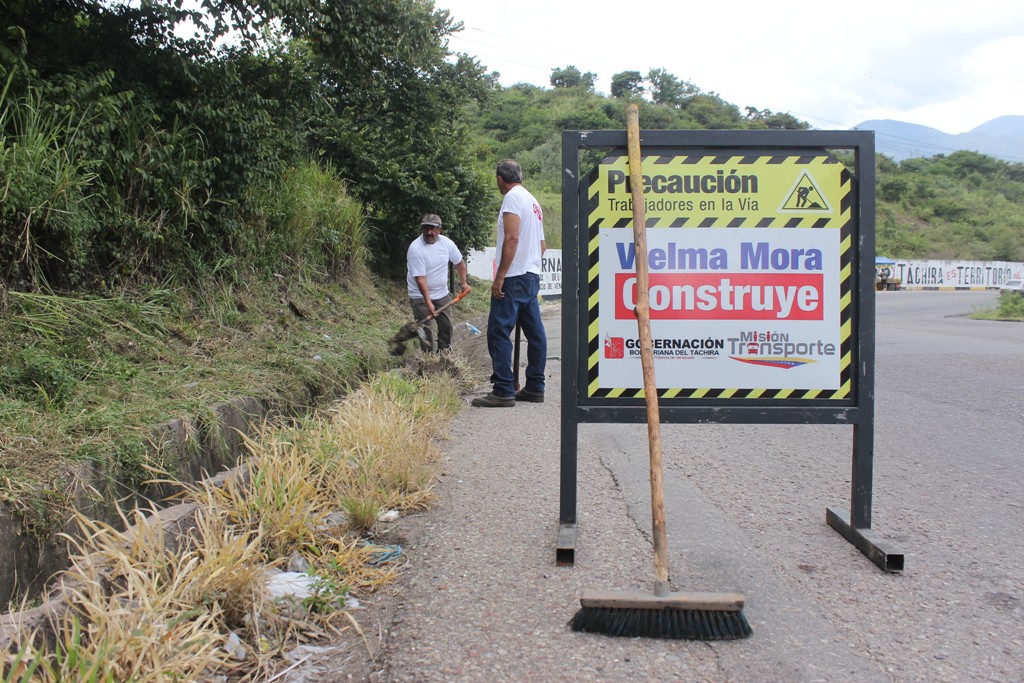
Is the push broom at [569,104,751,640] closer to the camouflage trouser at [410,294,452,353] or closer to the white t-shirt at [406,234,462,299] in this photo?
the camouflage trouser at [410,294,452,353]

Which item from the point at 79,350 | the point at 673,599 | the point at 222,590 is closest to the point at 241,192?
the point at 79,350

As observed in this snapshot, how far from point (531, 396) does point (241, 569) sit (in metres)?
4.66

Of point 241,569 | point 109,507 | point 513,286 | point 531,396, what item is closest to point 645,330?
point 241,569

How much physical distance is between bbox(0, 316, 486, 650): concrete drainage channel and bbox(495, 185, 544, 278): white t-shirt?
98.0 inches

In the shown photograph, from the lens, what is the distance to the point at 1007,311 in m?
22.7

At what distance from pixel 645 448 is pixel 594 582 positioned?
249cm

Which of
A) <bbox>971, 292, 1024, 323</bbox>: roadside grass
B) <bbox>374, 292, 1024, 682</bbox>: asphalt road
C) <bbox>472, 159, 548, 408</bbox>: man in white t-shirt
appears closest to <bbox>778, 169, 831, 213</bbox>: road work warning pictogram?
<bbox>374, 292, 1024, 682</bbox>: asphalt road

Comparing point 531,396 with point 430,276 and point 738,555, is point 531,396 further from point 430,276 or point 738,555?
point 738,555

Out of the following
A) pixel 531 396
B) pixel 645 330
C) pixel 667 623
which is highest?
pixel 645 330

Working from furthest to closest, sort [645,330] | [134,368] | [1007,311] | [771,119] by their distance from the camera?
[771,119] → [1007,311] → [134,368] → [645,330]

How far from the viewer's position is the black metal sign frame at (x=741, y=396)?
3678mm

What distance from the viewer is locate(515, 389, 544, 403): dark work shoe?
7.43 metres

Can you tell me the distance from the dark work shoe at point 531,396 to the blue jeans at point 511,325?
0.12 m

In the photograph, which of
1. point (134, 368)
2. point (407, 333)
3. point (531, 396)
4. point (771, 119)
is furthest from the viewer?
point (771, 119)
